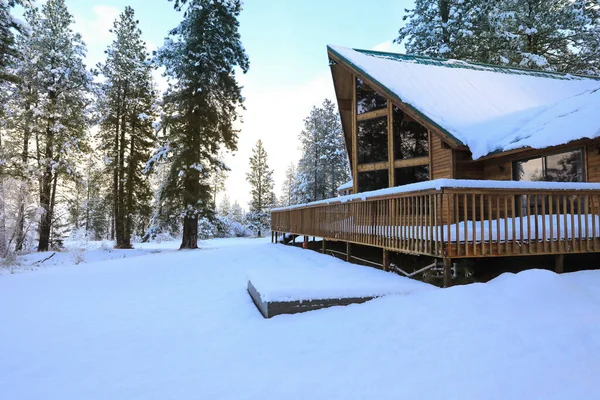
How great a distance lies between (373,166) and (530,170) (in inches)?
190

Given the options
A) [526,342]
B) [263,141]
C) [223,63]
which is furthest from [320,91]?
[526,342]

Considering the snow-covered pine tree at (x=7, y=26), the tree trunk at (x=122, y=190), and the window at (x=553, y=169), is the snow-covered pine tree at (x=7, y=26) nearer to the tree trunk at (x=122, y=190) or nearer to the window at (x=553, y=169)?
the tree trunk at (x=122, y=190)

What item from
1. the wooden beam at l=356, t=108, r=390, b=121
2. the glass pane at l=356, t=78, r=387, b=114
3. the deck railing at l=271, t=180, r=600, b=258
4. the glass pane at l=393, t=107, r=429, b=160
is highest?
the glass pane at l=356, t=78, r=387, b=114

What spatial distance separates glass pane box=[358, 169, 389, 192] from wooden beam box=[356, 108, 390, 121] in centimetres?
210

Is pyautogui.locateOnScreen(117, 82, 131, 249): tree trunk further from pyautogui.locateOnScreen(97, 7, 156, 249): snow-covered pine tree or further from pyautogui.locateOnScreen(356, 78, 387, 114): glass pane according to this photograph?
pyautogui.locateOnScreen(356, 78, 387, 114): glass pane

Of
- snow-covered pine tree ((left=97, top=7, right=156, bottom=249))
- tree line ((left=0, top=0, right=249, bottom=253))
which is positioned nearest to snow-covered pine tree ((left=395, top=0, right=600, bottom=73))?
tree line ((left=0, top=0, right=249, bottom=253))

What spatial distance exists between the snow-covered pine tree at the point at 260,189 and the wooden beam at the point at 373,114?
2330cm

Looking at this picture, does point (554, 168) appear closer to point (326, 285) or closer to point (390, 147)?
point (390, 147)

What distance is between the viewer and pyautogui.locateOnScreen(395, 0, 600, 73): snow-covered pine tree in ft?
52.3

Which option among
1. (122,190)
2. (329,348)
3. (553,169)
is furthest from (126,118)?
(553,169)

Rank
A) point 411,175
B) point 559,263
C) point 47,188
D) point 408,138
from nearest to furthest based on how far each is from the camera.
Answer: point 559,263 → point 411,175 → point 408,138 → point 47,188

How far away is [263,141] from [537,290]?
122 feet

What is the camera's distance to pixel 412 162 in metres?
11.1

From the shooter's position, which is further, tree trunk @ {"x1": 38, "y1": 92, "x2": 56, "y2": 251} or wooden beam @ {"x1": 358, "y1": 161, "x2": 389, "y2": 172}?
tree trunk @ {"x1": 38, "y1": 92, "x2": 56, "y2": 251}
